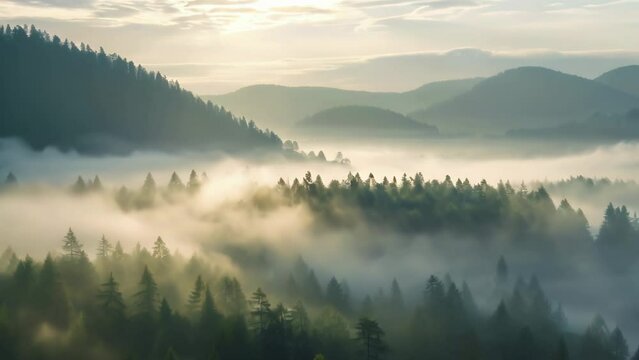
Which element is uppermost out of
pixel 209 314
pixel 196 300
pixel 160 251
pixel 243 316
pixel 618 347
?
pixel 160 251

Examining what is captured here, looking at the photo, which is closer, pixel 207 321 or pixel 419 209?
pixel 207 321

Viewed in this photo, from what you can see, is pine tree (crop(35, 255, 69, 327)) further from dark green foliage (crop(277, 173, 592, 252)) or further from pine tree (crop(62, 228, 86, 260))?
dark green foliage (crop(277, 173, 592, 252))

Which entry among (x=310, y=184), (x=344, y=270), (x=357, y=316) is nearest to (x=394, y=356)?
(x=357, y=316)

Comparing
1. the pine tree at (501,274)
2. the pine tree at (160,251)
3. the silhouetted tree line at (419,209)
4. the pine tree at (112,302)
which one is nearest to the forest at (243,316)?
the pine tree at (112,302)

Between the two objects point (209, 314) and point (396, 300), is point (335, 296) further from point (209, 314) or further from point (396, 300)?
point (209, 314)

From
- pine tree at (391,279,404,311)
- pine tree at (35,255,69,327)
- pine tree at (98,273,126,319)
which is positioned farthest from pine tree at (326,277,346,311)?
pine tree at (35,255,69,327)

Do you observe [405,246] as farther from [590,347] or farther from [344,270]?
[590,347]

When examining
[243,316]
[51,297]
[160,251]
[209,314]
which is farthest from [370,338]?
[160,251]
